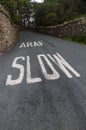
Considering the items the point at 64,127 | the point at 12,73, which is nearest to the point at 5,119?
the point at 64,127

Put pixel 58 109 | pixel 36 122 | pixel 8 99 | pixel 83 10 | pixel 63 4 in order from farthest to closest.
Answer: pixel 63 4 → pixel 83 10 → pixel 8 99 → pixel 58 109 → pixel 36 122

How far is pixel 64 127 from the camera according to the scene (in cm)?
352

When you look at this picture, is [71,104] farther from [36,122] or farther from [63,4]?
[63,4]

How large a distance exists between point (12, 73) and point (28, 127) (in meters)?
3.98

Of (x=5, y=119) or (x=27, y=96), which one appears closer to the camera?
(x=5, y=119)

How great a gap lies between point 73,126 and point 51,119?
50 cm

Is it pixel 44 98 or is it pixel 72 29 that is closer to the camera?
pixel 44 98

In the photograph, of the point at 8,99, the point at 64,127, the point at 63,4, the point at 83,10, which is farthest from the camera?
the point at 63,4

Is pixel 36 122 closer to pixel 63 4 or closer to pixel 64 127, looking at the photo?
pixel 64 127

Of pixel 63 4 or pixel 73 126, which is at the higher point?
pixel 63 4

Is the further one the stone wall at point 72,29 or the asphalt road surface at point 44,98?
the stone wall at point 72,29

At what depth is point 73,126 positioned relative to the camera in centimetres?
353

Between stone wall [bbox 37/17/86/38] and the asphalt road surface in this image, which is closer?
the asphalt road surface

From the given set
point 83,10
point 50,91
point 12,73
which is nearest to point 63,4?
point 83,10
